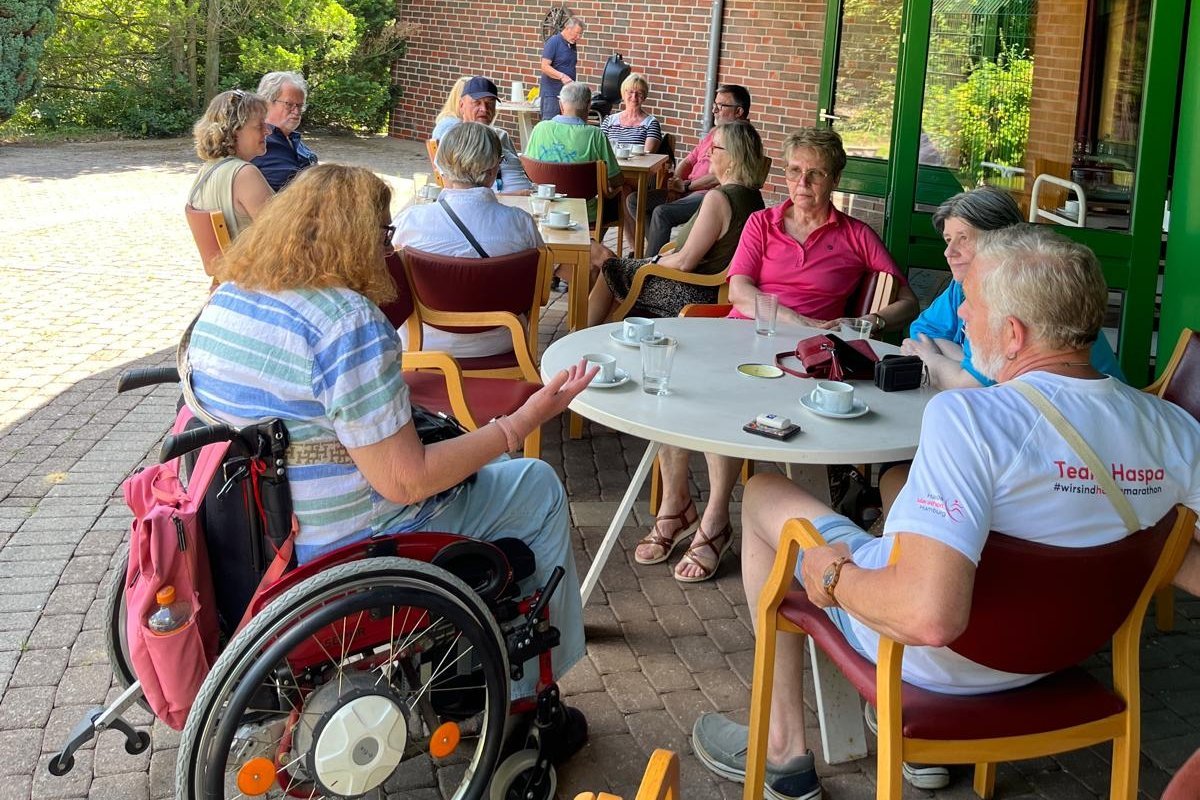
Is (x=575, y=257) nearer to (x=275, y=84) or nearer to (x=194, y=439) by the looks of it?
(x=275, y=84)

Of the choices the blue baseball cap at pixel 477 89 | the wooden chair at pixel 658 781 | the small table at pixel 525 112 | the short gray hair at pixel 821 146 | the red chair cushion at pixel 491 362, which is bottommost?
the red chair cushion at pixel 491 362

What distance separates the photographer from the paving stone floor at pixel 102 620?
258 cm

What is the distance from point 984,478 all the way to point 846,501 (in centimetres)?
176

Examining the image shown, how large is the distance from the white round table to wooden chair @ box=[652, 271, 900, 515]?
0.62m

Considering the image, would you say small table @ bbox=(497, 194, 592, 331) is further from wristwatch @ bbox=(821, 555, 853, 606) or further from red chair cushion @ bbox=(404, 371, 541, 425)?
wristwatch @ bbox=(821, 555, 853, 606)

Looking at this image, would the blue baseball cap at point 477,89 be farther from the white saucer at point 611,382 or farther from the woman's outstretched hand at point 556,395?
the woman's outstretched hand at point 556,395

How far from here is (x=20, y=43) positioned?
12.0m

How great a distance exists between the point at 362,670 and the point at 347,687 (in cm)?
6

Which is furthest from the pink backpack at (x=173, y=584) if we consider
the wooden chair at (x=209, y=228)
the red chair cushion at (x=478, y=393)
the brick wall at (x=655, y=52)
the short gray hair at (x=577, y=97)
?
the brick wall at (x=655, y=52)

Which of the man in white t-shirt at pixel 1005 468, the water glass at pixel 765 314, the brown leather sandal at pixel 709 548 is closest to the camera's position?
the man in white t-shirt at pixel 1005 468

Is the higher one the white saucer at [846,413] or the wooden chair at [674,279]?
the wooden chair at [674,279]

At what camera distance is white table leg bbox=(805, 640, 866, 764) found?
2.61 metres

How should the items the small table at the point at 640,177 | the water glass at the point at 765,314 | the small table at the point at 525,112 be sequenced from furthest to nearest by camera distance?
the small table at the point at 525,112, the small table at the point at 640,177, the water glass at the point at 765,314

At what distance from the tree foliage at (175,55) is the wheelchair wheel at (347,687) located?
12.4 metres
